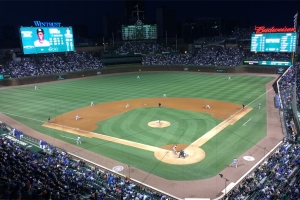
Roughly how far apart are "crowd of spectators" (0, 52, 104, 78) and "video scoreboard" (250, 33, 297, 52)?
40707 mm

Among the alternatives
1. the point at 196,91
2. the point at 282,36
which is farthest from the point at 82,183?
the point at 282,36

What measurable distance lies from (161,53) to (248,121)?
195 ft

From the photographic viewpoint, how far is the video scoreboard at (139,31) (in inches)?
3573

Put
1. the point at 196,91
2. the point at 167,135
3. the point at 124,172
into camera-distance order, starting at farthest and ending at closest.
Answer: the point at 196,91
the point at 167,135
the point at 124,172

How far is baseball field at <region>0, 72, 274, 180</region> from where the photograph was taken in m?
22.2

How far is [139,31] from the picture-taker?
9138 centimetres

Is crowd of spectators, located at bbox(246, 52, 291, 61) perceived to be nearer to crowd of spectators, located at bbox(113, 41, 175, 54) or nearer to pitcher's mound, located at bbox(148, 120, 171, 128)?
crowd of spectators, located at bbox(113, 41, 175, 54)

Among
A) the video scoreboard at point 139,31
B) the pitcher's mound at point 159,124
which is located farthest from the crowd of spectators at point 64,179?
the video scoreboard at point 139,31

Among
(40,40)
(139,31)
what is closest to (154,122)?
(40,40)

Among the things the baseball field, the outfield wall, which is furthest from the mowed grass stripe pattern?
the outfield wall

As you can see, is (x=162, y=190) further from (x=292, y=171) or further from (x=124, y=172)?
(x=292, y=171)

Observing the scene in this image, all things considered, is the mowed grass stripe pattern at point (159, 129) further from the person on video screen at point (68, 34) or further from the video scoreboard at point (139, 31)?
the video scoreboard at point (139, 31)

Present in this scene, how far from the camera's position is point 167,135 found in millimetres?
26484

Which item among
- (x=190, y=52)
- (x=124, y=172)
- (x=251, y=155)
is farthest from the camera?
(x=190, y=52)
